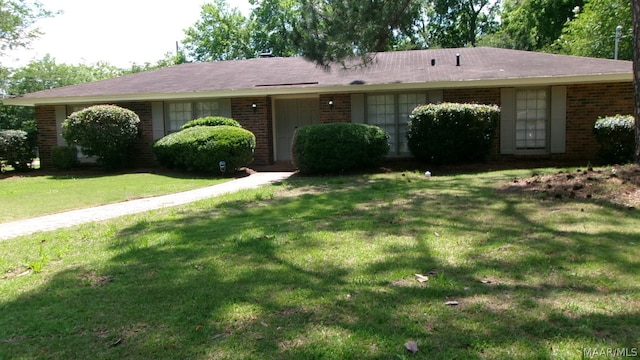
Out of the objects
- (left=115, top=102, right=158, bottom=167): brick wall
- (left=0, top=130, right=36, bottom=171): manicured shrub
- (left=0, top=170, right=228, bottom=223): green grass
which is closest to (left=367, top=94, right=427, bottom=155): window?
(left=0, top=170, right=228, bottom=223): green grass

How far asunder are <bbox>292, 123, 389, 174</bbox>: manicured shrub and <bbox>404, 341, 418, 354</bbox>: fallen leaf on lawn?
8.72 m

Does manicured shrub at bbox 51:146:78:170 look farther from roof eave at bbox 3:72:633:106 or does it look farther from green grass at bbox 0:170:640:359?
green grass at bbox 0:170:640:359

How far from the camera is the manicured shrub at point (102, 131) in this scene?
14.0 metres

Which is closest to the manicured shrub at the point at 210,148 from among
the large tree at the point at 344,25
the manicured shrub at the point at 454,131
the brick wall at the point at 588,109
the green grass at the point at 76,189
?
the green grass at the point at 76,189

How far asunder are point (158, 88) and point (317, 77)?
17.1 feet

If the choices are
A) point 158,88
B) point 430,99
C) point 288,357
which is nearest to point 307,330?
point 288,357

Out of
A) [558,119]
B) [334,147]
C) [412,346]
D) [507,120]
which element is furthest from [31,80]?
[412,346]

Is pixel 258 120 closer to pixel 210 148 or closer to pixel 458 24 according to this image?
pixel 210 148

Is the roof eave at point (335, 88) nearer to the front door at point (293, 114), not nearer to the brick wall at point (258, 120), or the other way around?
the brick wall at point (258, 120)

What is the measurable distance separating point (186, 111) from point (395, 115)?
6838 mm

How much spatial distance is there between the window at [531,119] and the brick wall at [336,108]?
4843mm

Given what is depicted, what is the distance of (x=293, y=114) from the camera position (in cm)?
1590

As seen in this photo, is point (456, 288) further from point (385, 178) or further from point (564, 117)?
point (564, 117)

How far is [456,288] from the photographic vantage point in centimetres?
361
